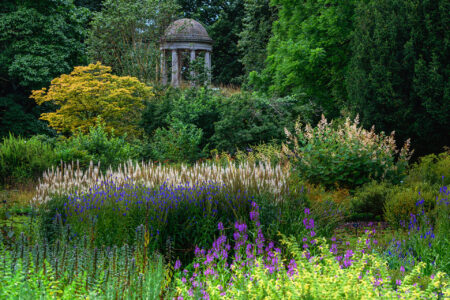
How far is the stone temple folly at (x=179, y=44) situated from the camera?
22141mm

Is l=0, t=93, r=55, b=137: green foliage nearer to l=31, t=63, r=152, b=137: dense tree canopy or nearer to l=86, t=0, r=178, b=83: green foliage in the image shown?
l=86, t=0, r=178, b=83: green foliage

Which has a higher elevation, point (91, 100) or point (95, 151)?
point (91, 100)

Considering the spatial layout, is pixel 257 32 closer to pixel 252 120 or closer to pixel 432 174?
pixel 252 120

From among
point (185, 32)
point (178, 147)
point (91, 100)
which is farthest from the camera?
point (185, 32)

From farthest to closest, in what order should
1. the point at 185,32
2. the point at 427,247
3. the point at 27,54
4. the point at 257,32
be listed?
the point at 257,32
the point at 185,32
the point at 27,54
the point at 427,247

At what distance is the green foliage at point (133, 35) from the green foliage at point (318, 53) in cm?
614

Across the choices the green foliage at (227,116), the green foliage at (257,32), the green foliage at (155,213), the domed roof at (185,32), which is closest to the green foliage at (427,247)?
the green foliage at (155,213)

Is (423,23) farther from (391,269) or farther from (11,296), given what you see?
(11,296)

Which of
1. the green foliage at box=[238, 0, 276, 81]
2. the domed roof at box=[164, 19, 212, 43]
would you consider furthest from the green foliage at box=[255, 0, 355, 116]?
the green foliage at box=[238, 0, 276, 81]

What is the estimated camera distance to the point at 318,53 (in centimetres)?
1552

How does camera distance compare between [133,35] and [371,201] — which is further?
[133,35]

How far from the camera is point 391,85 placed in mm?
12070

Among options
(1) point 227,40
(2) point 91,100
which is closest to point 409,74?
(2) point 91,100

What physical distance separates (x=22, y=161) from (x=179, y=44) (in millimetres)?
13226
